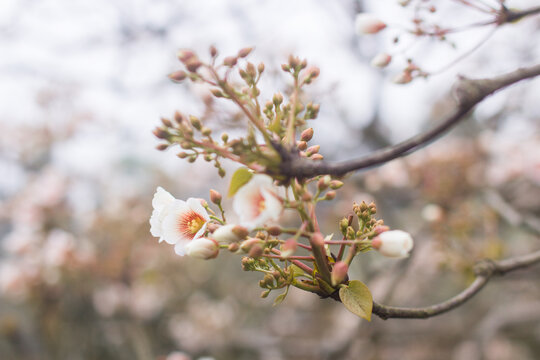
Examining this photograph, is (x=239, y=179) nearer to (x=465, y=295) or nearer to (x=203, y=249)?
(x=203, y=249)

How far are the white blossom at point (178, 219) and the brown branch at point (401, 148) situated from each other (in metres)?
0.23

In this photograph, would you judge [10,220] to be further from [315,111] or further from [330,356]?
[315,111]

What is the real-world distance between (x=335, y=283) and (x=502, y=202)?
206 cm

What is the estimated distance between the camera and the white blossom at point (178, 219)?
722mm

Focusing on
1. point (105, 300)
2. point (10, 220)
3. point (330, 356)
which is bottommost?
point (105, 300)

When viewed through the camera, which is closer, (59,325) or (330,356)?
(330,356)

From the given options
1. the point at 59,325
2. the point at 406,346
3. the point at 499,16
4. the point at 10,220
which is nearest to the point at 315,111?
the point at 499,16

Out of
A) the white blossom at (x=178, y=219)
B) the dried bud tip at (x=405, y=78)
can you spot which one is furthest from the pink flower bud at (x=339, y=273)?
the dried bud tip at (x=405, y=78)

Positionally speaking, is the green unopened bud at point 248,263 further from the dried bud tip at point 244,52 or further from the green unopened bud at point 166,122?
the dried bud tip at point 244,52

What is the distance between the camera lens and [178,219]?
0.74 meters

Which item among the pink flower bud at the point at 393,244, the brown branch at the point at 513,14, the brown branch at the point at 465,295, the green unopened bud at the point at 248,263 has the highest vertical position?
the brown branch at the point at 513,14

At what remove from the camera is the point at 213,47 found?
680mm

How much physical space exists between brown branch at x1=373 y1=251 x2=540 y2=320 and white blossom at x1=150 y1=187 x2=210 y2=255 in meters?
0.39

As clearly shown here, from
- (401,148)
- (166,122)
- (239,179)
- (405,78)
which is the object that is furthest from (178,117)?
(405,78)
